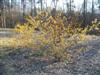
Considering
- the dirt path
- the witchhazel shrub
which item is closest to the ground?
the dirt path

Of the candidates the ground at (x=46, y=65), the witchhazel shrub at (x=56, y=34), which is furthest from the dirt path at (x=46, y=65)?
the witchhazel shrub at (x=56, y=34)

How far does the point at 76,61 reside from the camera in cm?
941

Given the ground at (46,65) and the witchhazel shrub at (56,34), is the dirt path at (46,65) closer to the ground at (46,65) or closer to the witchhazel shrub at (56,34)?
the ground at (46,65)

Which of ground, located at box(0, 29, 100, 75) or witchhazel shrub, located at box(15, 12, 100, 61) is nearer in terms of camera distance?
ground, located at box(0, 29, 100, 75)

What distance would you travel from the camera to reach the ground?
8499mm

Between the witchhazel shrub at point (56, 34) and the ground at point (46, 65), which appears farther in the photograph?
the witchhazel shrub at point (56, 34)

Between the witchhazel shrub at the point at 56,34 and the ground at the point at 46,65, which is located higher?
the witchhazel shrub at the point at 56,34

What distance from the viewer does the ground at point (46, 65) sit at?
8499 millimetres

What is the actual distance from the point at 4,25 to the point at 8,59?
36235 mm

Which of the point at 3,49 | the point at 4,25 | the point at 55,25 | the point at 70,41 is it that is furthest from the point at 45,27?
the point at 4,25

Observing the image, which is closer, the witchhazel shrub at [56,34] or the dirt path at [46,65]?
the dirt path at [46,65]

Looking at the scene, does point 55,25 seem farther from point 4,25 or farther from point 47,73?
point 4,25

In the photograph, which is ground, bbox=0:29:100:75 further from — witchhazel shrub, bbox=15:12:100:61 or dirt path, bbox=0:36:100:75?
witchhazel shrub, bbox=15:12:100:61

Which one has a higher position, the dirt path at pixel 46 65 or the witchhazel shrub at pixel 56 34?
the witchhazel shrub at pixel 56 34
